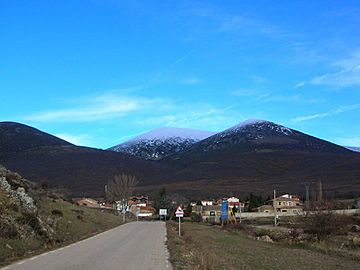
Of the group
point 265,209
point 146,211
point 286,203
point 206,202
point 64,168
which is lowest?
point 265,209

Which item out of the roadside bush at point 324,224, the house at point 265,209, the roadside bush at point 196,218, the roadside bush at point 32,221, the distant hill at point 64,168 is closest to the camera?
the roadside bush at point 32,221

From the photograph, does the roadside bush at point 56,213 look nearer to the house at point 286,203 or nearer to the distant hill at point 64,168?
the house at point 286,203

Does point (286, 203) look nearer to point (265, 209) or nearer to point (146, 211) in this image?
point (265, 209)

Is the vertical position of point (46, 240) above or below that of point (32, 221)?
below

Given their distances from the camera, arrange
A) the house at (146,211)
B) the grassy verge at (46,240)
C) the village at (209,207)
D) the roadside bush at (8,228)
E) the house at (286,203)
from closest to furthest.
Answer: the grassy verge at (46,240), the roadside bush at (8,228), the village at (209,207), the house at (286,203), the house at (146,211)

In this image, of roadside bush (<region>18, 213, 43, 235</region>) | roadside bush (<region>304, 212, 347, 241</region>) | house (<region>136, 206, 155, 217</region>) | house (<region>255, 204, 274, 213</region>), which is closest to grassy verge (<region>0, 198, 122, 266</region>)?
roadside bush (<region>18, 213, 43, 235</region>)

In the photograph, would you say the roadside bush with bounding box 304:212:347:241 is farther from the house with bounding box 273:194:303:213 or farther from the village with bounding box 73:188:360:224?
the house with bounding box 273:194:303:213

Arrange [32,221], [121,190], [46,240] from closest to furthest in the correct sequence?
[32,221]
[46,240]
[121,190]

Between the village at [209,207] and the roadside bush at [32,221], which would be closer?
the roadside bush at [32,221]

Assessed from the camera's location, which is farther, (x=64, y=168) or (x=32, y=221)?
(x=64, y=168)

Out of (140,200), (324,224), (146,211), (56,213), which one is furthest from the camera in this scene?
(140,200)

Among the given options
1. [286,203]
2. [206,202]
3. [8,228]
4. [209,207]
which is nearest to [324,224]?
[8,228]

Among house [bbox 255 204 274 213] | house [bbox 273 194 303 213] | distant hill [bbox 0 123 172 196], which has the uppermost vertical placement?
distant hill [bbox 0 123 172 196]

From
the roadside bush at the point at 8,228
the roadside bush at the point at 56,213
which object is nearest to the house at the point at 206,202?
the roadside bush at the point at 56,213
